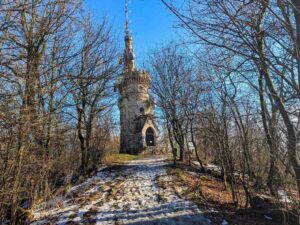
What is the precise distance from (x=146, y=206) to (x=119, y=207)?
Answer: 2.66 ft

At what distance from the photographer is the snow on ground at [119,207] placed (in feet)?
21.3

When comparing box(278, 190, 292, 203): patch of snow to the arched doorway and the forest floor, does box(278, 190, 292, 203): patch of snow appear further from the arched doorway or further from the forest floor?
the arched doorway

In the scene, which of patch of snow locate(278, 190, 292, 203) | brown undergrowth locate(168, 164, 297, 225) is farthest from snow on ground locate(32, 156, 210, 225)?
patch of snow locate(278, 190, 292, 203)

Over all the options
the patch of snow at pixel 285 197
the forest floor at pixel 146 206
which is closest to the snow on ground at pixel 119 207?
the forest floor at pixel 146 206

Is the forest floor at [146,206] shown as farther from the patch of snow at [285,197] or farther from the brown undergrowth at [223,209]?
the patch of snow at [285,197]

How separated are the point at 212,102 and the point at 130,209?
529 cm

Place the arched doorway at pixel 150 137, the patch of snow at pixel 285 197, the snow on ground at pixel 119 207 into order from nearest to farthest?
the patch of snow at pixel 285 197
the snow on ground at pixel 119 207
the arched doorway at pixel 150 137

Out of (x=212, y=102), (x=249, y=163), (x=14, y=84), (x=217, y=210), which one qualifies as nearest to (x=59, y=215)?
(x=14, y=84)

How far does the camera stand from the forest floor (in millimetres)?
6543

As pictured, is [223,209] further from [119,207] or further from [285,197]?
[285,197]

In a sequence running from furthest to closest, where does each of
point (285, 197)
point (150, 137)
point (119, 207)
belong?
point (150, 137) → point (119, 207) → point (285, 197)

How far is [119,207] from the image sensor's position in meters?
7.57

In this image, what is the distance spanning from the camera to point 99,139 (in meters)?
13.5

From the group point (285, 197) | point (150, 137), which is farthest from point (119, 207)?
point (150, 137)
